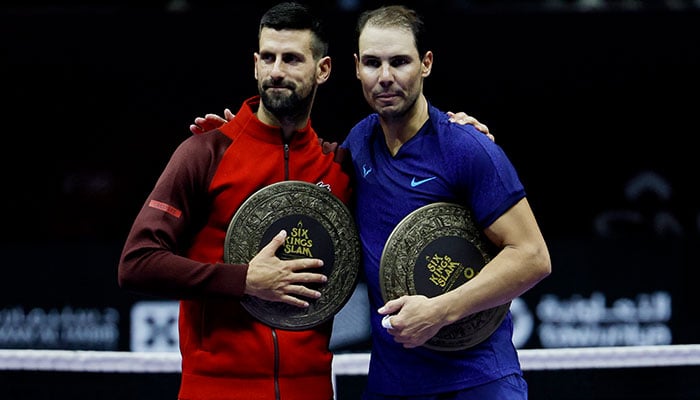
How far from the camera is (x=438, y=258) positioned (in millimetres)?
3307

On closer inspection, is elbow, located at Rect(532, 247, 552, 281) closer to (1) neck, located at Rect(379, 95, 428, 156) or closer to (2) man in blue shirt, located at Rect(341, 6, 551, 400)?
(2) man in blue shirt, located at Rect(341, 6, 551, 400)

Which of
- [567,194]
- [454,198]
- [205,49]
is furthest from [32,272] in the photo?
[567,194]

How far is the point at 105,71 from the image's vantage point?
908 centimetres

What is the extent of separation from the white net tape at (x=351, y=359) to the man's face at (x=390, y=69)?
4.34 feet

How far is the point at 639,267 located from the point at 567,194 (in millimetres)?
3077

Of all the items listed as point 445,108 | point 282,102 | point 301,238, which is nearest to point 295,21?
point 282,102

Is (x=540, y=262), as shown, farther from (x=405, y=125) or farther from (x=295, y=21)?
(x=295, y=21)

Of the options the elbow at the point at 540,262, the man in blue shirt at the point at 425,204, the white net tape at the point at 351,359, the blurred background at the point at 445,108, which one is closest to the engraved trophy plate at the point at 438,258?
the man in blue shirt at the point at 425,204

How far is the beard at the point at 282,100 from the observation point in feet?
11.3

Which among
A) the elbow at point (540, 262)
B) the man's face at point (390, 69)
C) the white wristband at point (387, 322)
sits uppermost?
the man's face at point (390, 69)

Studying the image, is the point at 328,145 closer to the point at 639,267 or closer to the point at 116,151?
the point at 639,267

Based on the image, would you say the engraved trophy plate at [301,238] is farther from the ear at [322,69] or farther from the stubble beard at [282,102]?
the ear at [322,69]

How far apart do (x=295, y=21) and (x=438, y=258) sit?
929 mm

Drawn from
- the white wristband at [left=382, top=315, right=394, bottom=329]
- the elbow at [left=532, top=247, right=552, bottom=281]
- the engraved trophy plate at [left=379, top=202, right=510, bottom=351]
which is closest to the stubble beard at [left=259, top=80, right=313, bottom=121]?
the engraved trophy plate at [left=379, top=202, right=510, bottom=351]
